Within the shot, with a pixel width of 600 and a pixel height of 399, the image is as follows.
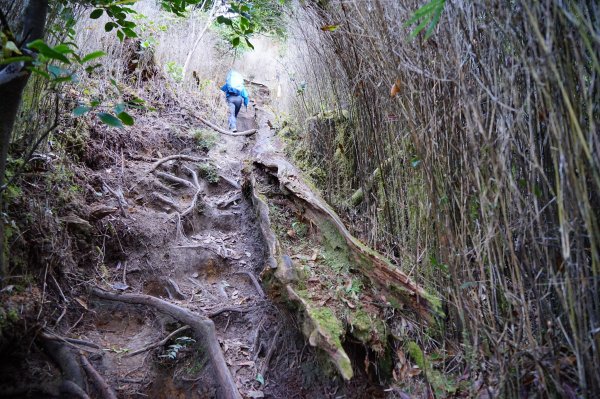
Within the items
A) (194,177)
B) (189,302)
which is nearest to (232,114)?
(194,177)

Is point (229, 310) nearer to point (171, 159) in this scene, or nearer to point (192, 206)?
point (192, 206)

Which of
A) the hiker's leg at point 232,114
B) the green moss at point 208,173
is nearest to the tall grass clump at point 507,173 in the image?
the green moss at point 208,173

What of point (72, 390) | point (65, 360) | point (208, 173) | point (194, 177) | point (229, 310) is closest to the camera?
point (72, 390)

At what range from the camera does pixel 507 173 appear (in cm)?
120

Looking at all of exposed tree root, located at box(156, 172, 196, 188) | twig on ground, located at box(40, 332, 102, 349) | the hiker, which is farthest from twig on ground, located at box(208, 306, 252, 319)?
the hiker

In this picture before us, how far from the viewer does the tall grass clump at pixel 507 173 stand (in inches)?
40.5

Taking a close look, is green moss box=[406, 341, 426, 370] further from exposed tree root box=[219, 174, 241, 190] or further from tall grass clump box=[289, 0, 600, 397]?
exposed tree root box=[219, 174, 241, 190]

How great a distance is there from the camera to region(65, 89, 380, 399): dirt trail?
1992mm

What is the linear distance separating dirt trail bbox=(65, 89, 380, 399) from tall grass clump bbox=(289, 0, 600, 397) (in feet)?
2.58

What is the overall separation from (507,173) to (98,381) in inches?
77.5

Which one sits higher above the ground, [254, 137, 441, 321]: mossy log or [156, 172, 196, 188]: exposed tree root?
[254, 137, 441, 321]: mossy log

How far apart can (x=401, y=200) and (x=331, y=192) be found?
0.98m

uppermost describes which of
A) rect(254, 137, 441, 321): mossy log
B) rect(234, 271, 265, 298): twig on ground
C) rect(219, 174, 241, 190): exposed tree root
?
rect(254, 137, 441, 321): mossy log

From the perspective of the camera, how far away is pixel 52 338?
168cm
